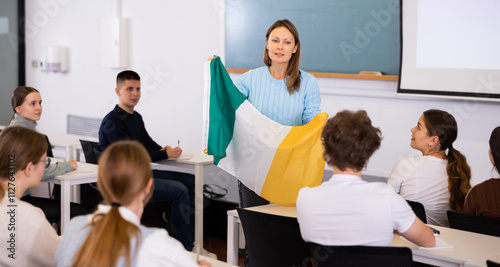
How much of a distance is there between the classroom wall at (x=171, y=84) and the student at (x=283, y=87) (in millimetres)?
1502

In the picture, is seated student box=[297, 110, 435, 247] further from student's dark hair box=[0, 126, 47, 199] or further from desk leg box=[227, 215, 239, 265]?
student's dark hair box=[0, 126, 47, 199]

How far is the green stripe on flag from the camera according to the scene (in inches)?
124

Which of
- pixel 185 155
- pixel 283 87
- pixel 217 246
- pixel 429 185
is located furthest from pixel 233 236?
pixel 217 246

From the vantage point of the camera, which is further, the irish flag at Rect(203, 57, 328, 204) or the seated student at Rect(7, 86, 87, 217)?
the seated student at Rect(7, 86, 87, 217)

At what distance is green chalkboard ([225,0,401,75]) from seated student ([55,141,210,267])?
3.26 meters

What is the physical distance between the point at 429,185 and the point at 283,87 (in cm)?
95

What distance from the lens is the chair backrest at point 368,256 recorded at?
183 centimetres

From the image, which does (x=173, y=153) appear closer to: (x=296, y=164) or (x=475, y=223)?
(x=296, y=164)

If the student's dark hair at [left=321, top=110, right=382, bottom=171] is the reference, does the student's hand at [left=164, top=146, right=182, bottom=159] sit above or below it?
below

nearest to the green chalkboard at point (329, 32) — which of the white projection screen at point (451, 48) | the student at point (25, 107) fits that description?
the white projection screen at point (451, 48)

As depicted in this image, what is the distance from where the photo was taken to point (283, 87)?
3166 mm

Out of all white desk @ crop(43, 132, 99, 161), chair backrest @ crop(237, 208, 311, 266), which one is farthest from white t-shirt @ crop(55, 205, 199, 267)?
white desk @ crop(43, 132, 99, 161)

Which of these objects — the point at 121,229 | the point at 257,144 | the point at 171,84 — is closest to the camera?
the point at 121,229

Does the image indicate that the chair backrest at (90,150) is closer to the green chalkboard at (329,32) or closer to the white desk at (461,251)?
the green chalkboard at (329,32)
